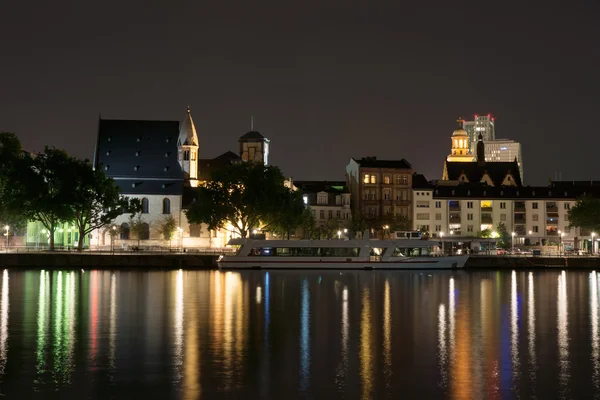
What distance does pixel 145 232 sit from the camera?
127312mm

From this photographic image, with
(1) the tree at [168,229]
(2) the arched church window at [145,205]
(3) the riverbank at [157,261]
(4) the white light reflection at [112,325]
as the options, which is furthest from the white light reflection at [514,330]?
(2) the arched church window at [145,205]

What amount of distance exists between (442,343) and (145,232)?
93221 millimetres

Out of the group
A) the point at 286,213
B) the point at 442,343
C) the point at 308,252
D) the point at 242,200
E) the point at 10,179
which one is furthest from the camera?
the point at 242,200

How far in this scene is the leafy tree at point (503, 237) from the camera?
125 metres

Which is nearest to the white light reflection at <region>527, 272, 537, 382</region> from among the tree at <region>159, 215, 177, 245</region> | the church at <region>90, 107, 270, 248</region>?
the tree at <region>159, 215, 177, 245</region>

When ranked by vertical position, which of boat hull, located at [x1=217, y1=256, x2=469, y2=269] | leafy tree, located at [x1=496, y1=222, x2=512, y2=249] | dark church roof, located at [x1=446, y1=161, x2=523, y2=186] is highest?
dark church roof, located at [x1=446, y1=161, x2=523, y2=186]

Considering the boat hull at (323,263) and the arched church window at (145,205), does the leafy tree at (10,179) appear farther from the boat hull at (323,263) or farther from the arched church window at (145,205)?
the boat hull at (323,263)

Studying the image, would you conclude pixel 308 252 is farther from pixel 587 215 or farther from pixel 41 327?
pixel 41 327

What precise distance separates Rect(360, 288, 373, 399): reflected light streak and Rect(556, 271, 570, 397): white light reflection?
635 cm

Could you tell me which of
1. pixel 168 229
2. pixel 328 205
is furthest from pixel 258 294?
pixel 328 205

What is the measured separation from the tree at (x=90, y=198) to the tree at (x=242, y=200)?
31.5 ft

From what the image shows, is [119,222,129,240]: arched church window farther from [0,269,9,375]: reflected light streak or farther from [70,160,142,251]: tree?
[0,269,9,375]: reflected light streak

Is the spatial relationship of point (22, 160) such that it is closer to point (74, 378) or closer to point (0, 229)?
point (0, 229)

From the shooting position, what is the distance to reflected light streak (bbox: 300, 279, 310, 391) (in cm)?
3036
